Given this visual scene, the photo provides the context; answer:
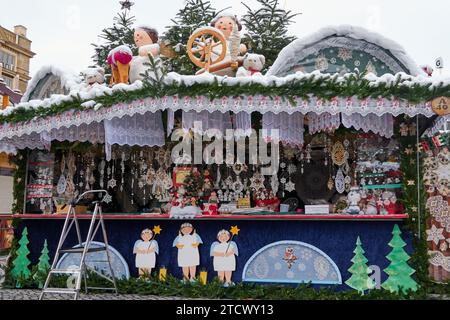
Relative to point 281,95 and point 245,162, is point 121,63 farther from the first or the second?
point 281,95

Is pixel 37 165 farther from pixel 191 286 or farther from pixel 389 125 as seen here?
pixel 389 125

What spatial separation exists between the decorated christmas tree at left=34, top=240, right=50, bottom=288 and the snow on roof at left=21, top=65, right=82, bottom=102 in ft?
8.90

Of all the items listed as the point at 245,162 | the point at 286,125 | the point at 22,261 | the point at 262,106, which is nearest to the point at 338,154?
the point at 286,125

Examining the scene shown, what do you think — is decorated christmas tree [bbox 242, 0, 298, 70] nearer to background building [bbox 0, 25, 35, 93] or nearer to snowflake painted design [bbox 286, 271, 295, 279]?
snowflake painted design [bbox 286, 271, 295, 279]

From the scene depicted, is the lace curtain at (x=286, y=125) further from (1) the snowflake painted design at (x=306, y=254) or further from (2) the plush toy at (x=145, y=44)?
(2) the plush toy at (x=145, y=44)

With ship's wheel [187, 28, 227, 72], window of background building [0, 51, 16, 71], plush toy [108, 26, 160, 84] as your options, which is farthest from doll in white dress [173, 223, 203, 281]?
window of background building [0, 51, 16, 71]

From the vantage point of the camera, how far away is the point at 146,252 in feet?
22.7

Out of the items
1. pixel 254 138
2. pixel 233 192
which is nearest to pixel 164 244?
pixel 233 192

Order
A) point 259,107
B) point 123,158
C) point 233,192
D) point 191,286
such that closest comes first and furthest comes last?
Result: point 259,107 < point 191,286 < point 233,192 < point 123,158

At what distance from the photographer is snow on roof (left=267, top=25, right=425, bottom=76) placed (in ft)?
21.8

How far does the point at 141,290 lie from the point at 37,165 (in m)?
3.11

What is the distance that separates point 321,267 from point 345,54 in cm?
321

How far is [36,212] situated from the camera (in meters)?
7.91

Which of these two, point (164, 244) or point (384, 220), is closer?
point (384, 220)
